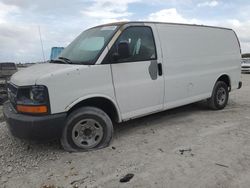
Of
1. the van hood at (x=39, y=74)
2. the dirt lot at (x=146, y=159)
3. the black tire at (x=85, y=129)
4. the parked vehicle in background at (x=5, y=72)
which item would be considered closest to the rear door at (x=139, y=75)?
the black tire at (x=85, y=129)

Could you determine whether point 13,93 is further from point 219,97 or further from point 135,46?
point 219,97

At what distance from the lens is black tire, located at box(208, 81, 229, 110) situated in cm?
692

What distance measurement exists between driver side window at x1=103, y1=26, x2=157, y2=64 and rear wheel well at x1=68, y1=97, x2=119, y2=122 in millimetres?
659

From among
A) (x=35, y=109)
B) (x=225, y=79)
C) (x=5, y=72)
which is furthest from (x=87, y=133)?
(x=5, y=72)

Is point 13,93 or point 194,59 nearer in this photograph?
point 13,93

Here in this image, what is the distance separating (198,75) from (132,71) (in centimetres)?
205

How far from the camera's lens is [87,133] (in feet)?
14.9

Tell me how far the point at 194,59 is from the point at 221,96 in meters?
1.64

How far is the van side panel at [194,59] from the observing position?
219 inches

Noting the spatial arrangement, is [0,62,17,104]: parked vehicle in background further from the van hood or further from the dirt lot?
the van hood

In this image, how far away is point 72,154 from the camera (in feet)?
14.3

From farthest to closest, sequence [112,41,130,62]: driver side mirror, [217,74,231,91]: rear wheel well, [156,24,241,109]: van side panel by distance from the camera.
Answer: [217,74,231,91]: rear wheel well
[156,24,241,109]: van side panel
[112,41,130,62]: driver side mirror

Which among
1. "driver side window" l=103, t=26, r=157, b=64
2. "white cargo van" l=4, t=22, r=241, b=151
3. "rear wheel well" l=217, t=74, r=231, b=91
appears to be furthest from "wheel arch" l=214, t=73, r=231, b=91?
"driver side window" l=103, t=26, r=157, b=64

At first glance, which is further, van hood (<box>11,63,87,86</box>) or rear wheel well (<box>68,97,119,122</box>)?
rear wheel well (<box>68,97,119,122</box>)
